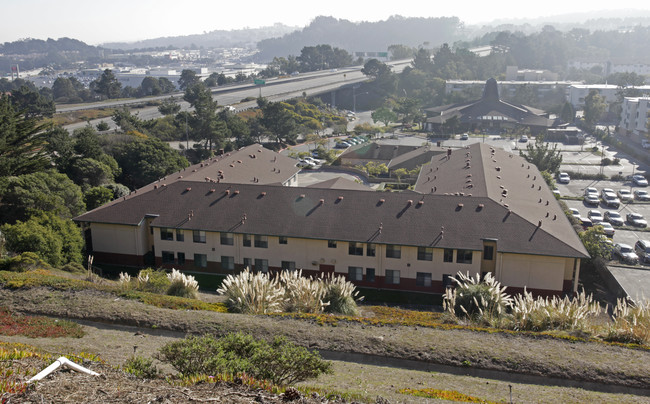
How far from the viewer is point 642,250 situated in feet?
142

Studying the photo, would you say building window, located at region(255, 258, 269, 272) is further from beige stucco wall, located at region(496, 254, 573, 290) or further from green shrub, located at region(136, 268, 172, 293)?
beige stucco wall, located at region(496, 254, 573, 290)

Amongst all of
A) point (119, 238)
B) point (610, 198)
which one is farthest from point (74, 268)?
point (610, 198)

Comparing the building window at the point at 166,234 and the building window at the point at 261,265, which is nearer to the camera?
the building window at the point at 261,265

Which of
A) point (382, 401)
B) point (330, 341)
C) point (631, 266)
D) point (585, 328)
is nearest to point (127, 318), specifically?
point (330, 341)

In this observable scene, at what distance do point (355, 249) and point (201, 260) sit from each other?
1044 cm

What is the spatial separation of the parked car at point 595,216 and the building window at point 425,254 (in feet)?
81.6

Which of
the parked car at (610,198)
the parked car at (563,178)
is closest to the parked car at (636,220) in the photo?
the parked car at (610,198)

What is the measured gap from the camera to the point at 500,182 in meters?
44.1

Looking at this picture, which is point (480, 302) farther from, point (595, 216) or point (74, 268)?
point (595, 216)

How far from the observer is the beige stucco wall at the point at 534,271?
3231 centimetres

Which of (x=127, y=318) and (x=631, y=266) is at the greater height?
(x=127, y=318)

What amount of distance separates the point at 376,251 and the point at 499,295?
30.5 ft

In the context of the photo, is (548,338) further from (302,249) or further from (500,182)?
(500,182)

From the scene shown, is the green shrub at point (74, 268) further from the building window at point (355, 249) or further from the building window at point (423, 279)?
the building window at point (423, 279)
